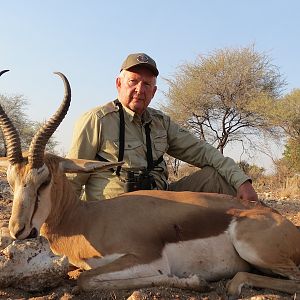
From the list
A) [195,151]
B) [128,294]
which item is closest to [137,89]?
[195,151]

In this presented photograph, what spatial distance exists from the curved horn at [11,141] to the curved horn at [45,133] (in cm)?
11

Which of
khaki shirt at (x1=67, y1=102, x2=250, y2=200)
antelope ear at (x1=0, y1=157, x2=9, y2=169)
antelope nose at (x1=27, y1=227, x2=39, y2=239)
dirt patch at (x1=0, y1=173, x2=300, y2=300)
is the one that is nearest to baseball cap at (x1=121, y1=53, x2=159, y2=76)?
khaki shirt at (x1=67, y1=102, x2=250, y2=200)

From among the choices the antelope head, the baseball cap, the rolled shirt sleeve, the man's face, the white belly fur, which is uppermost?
the baseball cap

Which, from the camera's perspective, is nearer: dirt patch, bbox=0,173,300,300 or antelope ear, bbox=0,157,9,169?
dirt patch, bbox=0,173,300,300

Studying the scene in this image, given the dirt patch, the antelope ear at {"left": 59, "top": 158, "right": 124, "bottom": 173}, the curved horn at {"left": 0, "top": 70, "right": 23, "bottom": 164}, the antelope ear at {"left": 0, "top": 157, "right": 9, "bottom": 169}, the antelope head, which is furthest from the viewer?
the antelope ear at {"left": 0, "top": 157, "right": 9, "bottom": 169}

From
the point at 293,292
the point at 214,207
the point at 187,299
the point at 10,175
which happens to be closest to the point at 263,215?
the point at 214,207

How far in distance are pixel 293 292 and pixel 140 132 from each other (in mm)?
2355

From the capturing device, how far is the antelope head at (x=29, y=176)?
3443 millimetres

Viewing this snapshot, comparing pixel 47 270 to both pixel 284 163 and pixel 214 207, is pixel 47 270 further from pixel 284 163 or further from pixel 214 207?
pixel 284 163

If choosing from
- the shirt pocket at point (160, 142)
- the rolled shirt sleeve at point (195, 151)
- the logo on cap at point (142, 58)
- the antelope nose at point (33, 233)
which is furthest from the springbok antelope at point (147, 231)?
the logo on cap at point (142, 58)

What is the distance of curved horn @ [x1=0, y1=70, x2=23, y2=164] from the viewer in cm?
371

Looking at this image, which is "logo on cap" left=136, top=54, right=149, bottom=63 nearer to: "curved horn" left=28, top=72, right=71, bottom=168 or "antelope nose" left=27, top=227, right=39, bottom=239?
"curved horn" left=28, top=72, right=71, bottom=168

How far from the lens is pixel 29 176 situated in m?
3.58

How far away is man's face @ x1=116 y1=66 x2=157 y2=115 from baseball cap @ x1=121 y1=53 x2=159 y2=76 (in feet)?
0.17
